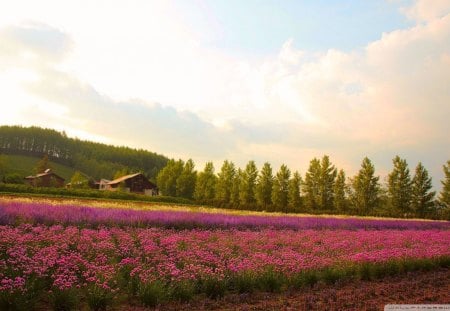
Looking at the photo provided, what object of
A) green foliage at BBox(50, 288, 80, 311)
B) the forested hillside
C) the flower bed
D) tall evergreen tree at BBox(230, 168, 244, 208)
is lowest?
green foliage at BBox(50, 288, 80, 311)

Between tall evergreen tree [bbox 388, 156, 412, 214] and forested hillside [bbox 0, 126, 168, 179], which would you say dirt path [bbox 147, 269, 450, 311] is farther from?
forested hillside [bbox 0, 126, 168, 179]

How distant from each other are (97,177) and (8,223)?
132 meters

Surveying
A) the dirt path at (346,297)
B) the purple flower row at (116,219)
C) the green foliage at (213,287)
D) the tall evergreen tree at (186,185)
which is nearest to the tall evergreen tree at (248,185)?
the tall evergreen tree at (186,185)

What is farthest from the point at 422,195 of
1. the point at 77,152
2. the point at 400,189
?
the point at 77,152

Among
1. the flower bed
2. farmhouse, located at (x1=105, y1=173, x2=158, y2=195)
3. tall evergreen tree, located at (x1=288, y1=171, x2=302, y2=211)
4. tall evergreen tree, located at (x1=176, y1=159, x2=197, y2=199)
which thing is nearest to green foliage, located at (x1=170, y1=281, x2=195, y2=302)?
the flower bed

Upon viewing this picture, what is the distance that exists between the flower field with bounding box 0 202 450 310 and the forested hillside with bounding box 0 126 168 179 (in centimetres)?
13112

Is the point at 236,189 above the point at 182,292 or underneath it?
above

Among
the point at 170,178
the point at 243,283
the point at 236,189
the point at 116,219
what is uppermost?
the point at 170,178

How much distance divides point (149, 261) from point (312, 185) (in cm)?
4485

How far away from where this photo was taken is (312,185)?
51656 mm

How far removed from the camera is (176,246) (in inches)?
404

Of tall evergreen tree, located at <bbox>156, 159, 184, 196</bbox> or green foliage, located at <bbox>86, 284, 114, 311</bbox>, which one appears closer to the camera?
green foliage, located at <bbox>86, 284, 114, 311</bbox>

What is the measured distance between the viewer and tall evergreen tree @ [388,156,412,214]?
48.2 meters

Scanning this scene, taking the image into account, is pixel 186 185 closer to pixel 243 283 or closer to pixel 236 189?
pixel 236 189
